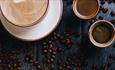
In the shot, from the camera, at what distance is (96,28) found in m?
2.02

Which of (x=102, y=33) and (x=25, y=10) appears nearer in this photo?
(x=25, y=10)

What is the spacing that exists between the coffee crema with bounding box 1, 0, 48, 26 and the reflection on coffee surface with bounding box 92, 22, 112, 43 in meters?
0.23

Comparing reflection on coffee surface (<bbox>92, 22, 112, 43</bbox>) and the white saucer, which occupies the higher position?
the white saucer

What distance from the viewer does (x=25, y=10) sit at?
1.92 metres

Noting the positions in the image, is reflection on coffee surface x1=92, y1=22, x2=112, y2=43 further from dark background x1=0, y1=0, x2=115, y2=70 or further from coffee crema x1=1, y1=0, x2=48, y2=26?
coffee crema x1=1, y1=0, x2=48, y2=26

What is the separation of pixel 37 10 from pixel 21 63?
26 centimetres

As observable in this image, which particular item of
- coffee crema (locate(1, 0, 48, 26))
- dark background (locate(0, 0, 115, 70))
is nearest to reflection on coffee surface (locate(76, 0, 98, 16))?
dark background (locate(0, 0, 115, 70))

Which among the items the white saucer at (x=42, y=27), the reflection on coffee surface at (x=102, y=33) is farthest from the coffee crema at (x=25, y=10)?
the reflection on coffee surface at (x=102, y=33)

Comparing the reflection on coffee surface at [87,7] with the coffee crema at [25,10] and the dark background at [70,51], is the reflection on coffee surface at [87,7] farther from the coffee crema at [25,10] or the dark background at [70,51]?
the coffee crema at [25,10]

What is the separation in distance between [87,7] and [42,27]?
19cm

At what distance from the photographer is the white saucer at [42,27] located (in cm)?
199

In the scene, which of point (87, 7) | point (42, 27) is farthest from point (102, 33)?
point (42, 27)

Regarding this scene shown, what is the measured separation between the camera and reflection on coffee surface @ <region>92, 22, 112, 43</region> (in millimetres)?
2010

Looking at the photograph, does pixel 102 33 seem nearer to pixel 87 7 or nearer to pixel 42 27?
pixel 87 7
